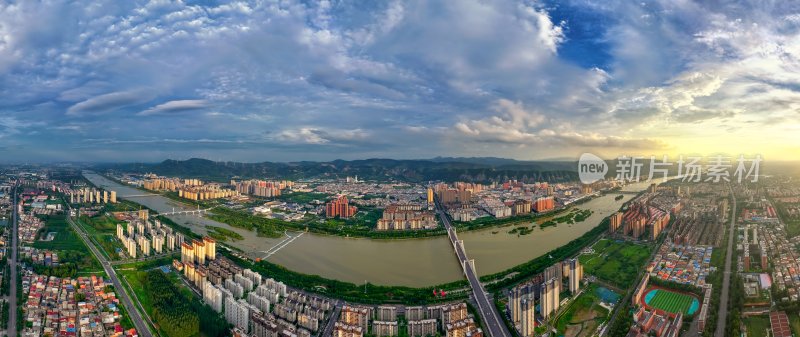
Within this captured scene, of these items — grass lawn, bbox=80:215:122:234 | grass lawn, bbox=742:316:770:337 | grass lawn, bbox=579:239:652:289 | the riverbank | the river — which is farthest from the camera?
→ grass lawn, bbox=80:215:122:234

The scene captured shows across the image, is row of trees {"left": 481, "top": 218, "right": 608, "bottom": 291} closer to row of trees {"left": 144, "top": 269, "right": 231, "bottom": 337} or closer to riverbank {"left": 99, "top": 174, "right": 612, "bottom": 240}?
riverbank {"left": 99, "top": 174, "right": 612, "bottom": 240}

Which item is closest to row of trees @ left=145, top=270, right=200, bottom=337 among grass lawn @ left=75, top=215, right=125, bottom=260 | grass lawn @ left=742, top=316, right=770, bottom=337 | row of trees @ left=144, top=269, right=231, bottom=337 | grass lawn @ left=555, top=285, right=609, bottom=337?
row of trees @ left=144, top=269, right=231, bottom=337

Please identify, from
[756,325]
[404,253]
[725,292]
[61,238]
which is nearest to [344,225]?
[404,253]

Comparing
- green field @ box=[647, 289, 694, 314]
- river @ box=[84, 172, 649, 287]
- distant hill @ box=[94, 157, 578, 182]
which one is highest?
distant hill @ box=[94, 157, 578, 182]

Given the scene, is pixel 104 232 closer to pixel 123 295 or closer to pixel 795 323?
pixel 123 295

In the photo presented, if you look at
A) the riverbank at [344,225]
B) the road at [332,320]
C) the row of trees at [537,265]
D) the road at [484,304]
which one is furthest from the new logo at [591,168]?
the road at [332,320]

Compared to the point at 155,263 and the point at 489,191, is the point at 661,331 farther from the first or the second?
the point at 489,191

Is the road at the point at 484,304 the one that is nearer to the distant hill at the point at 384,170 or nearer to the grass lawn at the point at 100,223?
the grass lawn at the point at 100,223
